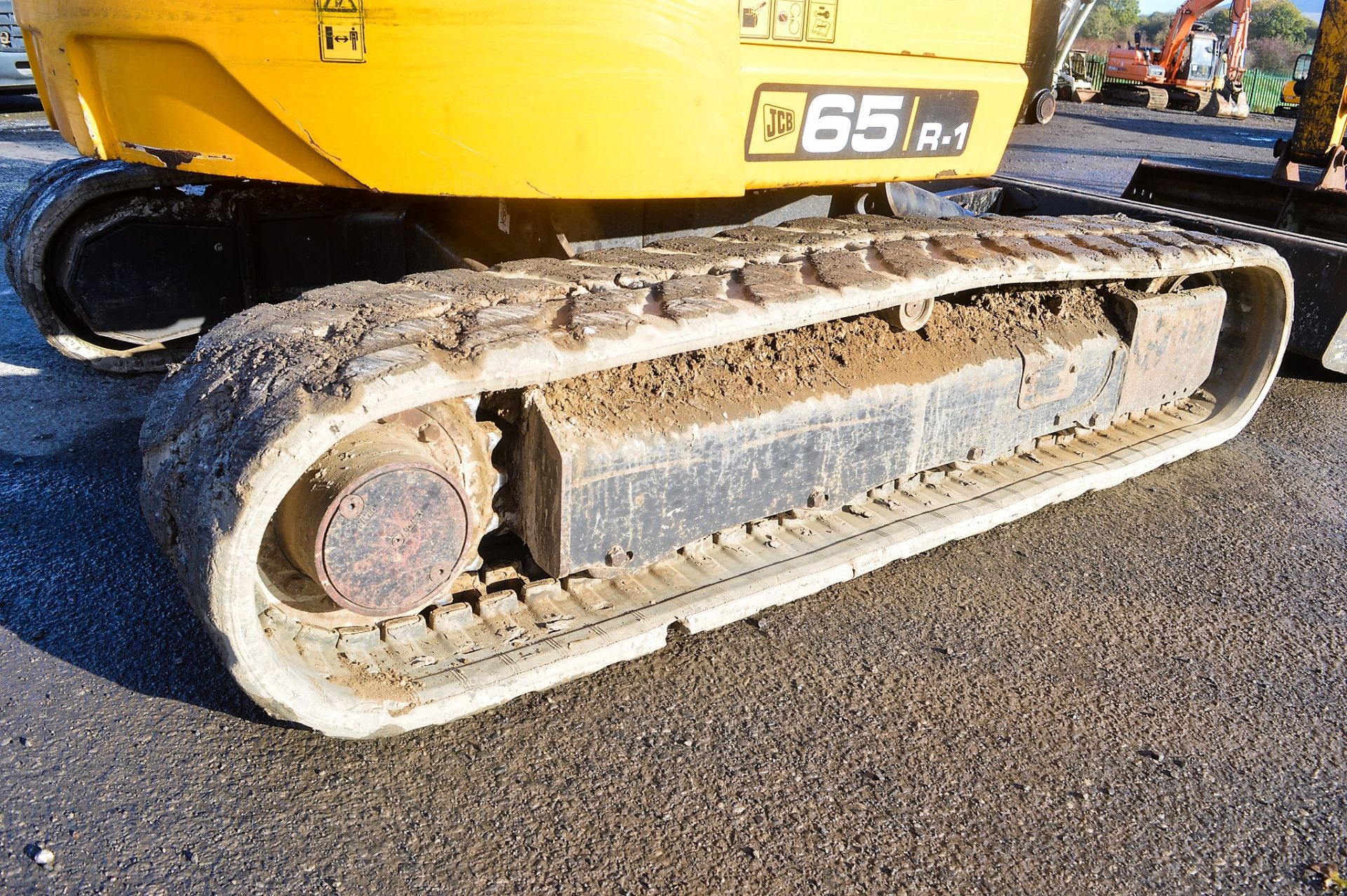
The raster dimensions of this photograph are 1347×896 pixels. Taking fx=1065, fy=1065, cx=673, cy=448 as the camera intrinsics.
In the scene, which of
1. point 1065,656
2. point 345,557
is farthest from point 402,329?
point 1065,656

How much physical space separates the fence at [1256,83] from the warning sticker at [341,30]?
28.7 meters

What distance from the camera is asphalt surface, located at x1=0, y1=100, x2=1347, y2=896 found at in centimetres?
193

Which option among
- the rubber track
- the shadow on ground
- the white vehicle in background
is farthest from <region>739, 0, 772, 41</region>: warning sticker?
the white vehicle in background

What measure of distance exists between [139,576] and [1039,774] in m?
2.23

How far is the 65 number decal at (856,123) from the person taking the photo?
106 inches

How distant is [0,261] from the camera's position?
5.51 metres

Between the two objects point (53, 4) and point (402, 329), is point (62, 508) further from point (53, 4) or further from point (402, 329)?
point (402, 329)

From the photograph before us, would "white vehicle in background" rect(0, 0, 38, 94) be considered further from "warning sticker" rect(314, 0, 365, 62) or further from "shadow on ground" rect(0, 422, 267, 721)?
"warning sticker" rect(314, 0, 365, 62)

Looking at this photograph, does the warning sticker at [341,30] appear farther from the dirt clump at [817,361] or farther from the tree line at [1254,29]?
the tree line at [1254,29]

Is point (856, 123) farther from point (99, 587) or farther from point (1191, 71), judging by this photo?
point (1191, 71)

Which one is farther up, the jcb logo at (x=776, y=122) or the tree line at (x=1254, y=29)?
the jcb logo at (x=776, y=122)

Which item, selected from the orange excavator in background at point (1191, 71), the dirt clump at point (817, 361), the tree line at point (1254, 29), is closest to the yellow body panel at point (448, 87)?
the dirt clump at point (817, 361)

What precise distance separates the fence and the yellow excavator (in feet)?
90.4

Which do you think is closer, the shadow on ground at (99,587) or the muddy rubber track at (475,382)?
the muddy rubber track at (475,382)
